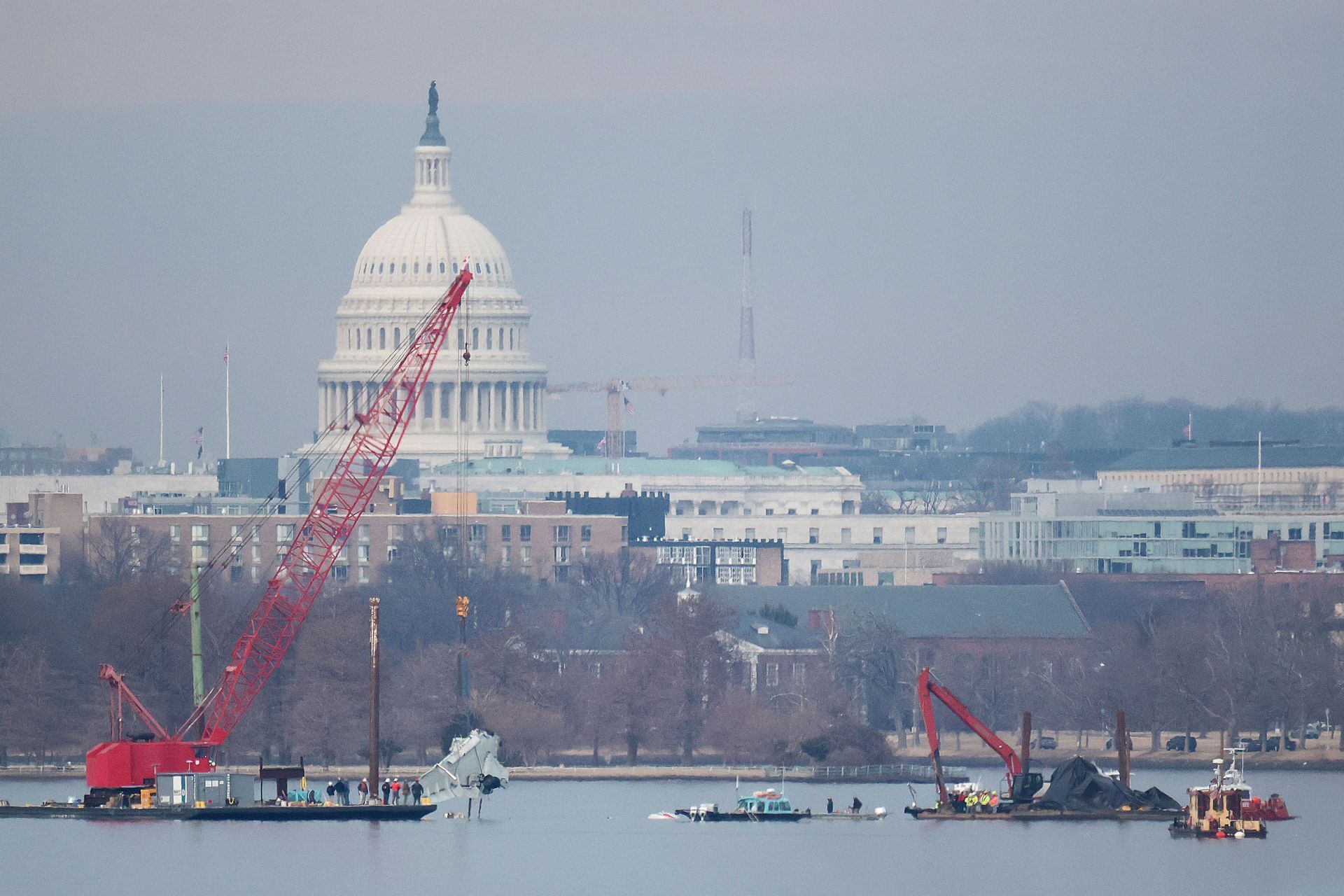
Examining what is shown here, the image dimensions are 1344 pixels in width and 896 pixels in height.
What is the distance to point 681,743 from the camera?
144 meters

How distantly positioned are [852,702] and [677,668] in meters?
6.65

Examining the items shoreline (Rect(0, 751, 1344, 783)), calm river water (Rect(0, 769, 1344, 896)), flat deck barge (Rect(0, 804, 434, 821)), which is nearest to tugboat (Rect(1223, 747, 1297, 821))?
calm river water (Rect(0, 769, 1344, 896))

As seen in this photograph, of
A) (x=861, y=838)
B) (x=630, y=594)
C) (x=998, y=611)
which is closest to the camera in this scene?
(x=861, y=838)

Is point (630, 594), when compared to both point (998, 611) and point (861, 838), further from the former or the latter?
point (861, 838)

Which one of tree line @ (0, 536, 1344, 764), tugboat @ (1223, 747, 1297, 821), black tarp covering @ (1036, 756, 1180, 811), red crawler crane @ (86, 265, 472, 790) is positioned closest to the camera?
tugboat @ (1223, 747, 1297, 821)

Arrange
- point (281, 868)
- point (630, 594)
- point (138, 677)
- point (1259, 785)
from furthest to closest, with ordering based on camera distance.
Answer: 1. point (630, 594)
2. point (138, 677)
3. point (1259, 785)
4. point (281, 868)

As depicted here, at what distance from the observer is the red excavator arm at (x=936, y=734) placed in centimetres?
12425

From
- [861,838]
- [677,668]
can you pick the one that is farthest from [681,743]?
[861,838]

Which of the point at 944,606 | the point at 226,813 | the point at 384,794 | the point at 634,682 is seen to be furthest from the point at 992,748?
the point at 944,606

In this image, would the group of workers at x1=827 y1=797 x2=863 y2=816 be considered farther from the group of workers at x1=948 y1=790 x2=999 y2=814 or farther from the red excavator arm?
the group of workers at x1=948 y1=790 x2=999 y2=814

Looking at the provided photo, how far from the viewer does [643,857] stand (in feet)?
363

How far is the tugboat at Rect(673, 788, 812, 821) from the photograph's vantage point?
396 ft

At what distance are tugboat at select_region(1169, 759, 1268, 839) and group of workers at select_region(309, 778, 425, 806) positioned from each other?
19.8 metres

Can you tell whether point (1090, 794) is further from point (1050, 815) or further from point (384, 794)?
point (384, 794)
